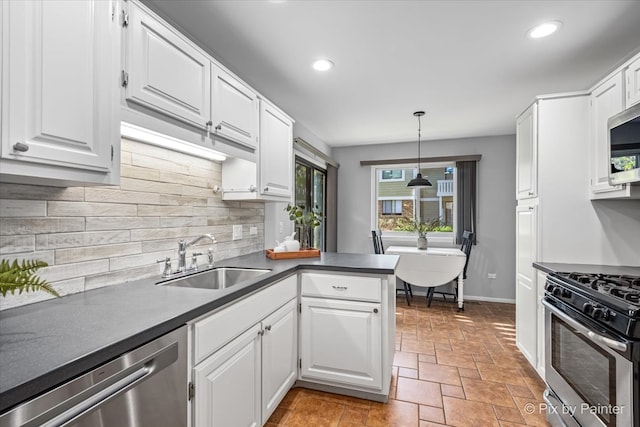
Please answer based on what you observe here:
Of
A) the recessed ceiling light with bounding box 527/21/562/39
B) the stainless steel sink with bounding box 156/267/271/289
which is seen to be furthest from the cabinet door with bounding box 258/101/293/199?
the recessed ceiling light with bounding box 527/21/562/39

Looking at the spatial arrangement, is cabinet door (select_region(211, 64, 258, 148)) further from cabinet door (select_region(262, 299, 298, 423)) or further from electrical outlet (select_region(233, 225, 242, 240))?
cabinet door (select_region(262, 299, 298, 423))

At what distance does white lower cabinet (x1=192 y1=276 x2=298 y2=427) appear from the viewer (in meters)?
1.27

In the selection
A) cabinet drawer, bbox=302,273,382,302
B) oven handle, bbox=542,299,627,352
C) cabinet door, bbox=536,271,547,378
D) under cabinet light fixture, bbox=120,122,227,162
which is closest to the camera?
oven handle, bbox=542,299,627,352

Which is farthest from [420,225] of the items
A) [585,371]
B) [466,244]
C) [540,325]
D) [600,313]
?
[600,313]

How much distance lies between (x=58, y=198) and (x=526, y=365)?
3.42 metres

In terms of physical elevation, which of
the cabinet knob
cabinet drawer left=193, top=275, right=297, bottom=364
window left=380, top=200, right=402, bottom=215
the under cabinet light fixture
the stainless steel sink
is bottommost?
cabinet drawer left=193, top=275, right=297, bottom=364

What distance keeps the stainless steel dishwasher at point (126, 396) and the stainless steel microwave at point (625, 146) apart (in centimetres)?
252

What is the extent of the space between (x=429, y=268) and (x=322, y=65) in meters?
2.91

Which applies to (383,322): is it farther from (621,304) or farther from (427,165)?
(427,165)

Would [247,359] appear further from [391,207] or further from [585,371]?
[391,207]

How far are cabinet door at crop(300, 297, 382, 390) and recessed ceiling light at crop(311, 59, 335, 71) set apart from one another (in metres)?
1.77

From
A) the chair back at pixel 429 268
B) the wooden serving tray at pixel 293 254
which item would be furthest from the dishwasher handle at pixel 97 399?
the chair back at pixel 429 268

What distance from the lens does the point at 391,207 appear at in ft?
17.5

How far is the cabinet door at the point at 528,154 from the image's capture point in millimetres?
2434
